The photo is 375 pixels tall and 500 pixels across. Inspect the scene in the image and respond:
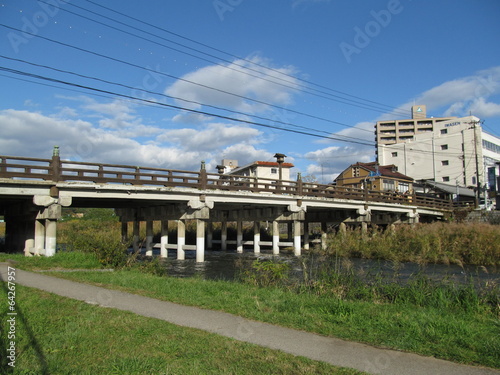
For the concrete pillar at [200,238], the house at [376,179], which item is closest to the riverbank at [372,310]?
the concrete pillar at [200,238]

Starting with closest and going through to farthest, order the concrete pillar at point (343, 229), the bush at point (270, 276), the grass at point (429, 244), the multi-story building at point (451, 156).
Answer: the bush at point (270, 276), the grass at point (429, 244), the concrete pillar at point (343, 229), the multi-story building at point (451, 156)

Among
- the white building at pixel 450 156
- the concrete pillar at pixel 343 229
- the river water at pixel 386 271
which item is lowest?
the river water at pixel 386 271

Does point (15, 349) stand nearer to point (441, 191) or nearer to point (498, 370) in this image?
point (498, 370)

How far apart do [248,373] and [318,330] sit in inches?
92.0

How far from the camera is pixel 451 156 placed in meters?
69.7

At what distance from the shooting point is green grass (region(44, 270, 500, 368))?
19.9ft

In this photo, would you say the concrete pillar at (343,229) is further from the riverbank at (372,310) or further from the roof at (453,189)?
the roof at (453,189)

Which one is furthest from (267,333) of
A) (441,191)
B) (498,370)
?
(441,191)

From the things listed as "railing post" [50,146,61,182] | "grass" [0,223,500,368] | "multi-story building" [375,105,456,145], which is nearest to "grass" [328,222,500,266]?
"grass" [0,223,500,368]

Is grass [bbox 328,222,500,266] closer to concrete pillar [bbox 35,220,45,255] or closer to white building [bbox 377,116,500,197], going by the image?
concrete pillar [bbox 35,220,45,255]

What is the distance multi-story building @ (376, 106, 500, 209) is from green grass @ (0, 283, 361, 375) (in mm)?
62719

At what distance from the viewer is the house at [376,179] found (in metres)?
58.5

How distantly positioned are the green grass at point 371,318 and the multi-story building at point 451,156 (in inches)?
2315

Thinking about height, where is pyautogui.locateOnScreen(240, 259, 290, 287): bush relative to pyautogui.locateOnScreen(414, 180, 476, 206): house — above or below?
below
